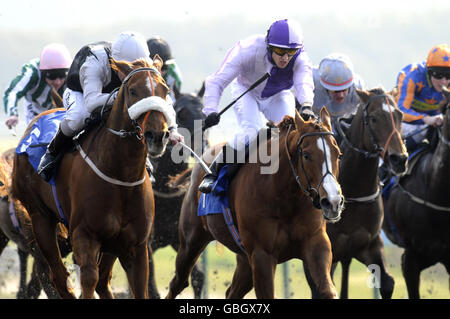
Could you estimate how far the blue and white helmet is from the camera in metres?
6.94

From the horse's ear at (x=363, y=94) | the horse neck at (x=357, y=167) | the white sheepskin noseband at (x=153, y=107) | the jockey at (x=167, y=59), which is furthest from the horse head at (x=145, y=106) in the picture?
the jockey at (x=167, y=59)

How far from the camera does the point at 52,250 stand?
302 inches

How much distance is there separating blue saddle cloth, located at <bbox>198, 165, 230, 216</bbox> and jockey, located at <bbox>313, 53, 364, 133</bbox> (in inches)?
70.5

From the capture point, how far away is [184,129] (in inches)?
402

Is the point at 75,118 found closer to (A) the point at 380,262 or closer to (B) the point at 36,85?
(A) the point at 380,262

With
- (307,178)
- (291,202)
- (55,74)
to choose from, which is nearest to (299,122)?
(307,178)

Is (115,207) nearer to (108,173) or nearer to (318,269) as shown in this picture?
(108,173)

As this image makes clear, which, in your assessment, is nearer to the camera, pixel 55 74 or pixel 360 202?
pixel 360 202

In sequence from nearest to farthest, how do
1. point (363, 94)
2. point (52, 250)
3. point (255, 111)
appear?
point (255, 111), point (52, 250), point (363, 94)

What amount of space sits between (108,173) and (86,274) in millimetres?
684

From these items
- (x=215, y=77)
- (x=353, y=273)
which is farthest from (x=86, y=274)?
(x=353, y=273)

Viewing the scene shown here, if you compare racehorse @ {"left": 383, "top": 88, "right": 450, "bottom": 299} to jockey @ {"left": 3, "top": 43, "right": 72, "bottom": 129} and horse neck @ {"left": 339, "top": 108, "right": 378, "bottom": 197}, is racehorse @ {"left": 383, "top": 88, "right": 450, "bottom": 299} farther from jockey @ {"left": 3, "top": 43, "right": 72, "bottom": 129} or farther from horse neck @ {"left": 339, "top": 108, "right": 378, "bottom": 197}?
jockey @ {"left": 3, "top": 43, "right": 72, "bottom": 129}

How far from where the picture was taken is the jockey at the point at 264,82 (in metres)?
7.02

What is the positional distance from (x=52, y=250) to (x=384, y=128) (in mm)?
2655
